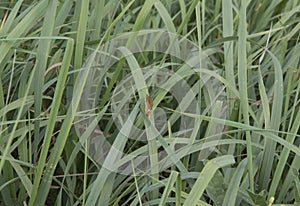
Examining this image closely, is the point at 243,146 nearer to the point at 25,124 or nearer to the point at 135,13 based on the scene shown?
the point at 25,124

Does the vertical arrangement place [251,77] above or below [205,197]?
above

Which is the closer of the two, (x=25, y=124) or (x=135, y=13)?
(x=25, y=124)

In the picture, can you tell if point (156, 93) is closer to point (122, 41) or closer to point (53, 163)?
point (122, 41)

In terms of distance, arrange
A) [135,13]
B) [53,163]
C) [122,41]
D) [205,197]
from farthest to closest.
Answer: [135,13]
[122,41]
[205,197]
[53,163]

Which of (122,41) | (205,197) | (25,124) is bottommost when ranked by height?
(205,197)

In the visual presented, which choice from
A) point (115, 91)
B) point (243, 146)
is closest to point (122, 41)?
A: point (115, 91)

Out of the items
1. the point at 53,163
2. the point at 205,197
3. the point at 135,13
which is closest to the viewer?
the point at 53,163

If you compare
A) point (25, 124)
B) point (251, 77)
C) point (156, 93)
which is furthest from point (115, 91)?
point (251, 77)
